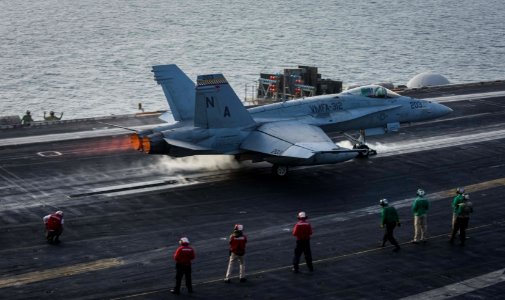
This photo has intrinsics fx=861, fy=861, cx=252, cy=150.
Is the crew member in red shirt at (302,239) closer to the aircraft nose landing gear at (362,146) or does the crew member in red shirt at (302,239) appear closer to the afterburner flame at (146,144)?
the afterburner flame at (146,144)

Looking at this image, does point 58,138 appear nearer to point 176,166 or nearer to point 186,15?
point 176,166

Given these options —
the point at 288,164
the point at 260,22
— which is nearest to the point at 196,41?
the point at 260,22

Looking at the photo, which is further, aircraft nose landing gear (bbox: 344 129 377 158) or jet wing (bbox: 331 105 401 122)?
aircraft nose landing gear (bbox: 344 129 377 158)

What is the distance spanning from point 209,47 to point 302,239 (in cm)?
10821

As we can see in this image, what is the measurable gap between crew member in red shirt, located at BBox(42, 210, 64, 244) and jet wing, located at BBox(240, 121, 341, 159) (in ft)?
36.9

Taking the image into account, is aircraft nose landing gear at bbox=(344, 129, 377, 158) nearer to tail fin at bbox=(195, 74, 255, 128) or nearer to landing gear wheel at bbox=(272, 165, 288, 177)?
landing gear wheel at bbox=(272, 165, 288, 177)

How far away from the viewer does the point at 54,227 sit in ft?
94.3

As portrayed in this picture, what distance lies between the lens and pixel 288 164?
37.7 meters

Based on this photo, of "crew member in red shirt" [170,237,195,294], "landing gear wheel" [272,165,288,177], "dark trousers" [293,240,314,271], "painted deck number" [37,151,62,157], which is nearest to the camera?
"crew member in red shirt" [170,237,195,294]

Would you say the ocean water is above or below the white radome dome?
above

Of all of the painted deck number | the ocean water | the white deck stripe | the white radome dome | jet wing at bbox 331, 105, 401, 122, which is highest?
the ocean water

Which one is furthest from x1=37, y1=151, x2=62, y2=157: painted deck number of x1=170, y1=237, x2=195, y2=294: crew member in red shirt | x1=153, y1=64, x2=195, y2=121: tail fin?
x1=170, y1=237, x2=195, y2=294: crew member in red shirt

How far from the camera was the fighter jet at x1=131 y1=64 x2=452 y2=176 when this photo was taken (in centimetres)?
3653

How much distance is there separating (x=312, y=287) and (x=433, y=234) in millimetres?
7371
